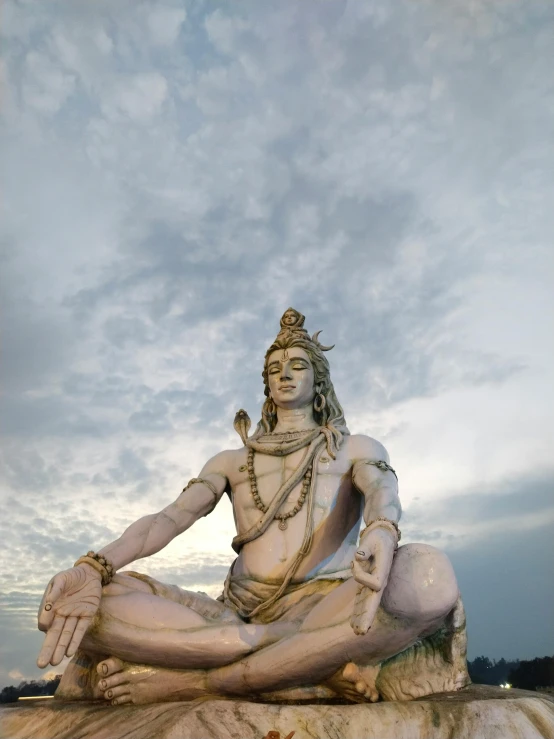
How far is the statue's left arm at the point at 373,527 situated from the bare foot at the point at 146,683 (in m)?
1.45

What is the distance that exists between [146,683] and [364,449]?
2.67m

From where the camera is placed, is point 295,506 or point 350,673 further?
point 295,506

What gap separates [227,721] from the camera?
3.90 m

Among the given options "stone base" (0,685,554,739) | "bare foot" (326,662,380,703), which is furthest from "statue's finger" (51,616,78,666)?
"bare foot" (326,662,380,703)

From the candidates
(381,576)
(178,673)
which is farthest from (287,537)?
(381,576)

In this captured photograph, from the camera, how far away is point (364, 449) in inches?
243

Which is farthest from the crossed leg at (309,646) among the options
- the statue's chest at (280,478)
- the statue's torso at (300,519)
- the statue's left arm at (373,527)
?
the statue's chest at (280,478)

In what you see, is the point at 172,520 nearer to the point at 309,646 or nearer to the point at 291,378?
the point at 291,378

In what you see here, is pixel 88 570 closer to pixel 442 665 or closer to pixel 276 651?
pixel 276 651

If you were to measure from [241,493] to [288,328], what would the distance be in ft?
5.70

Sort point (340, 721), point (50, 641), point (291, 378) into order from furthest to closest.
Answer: point (291, 378) < point (50, 641) < point (340, 721)

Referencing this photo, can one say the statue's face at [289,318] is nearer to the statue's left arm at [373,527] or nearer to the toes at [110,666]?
the statue's left arm at [373,527]

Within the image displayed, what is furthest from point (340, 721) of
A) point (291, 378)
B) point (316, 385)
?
point (316, 385)

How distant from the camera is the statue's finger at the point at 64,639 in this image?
14.1ft
